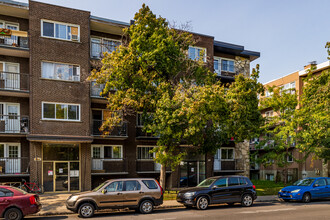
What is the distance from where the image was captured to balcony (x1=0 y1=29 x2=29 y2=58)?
19.4m

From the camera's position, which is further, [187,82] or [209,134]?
[209,134]

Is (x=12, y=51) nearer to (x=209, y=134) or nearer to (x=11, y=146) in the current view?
(x=11, y=146)

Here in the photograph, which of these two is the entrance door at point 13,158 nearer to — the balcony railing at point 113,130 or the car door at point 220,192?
the balcony railing at point 113,130

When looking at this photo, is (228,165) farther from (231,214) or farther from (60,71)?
(60,71)

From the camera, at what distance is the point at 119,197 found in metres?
13.6

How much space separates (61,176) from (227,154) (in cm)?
1472

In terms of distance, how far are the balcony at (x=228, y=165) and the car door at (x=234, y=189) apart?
35.4ft

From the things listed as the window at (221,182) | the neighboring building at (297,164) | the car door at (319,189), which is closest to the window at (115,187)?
the window at (221,182)

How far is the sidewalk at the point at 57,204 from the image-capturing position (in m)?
14.1

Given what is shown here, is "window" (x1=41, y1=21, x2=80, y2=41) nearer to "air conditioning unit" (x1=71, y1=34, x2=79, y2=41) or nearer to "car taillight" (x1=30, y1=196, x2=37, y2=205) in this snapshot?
"air conditioning unit" (x1=71, y1=34, x2=79, y2=41)

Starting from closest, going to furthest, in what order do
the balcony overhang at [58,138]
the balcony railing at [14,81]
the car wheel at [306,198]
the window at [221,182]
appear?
1. the window at [221,182]
2. the car wheel at [306,198]
3. the balcony overhang at [58,138]
4. the balcony railing at [14,81]

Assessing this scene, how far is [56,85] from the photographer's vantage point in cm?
2048

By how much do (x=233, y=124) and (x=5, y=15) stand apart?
1659cm

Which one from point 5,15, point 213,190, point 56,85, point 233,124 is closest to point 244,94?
point 233,124
